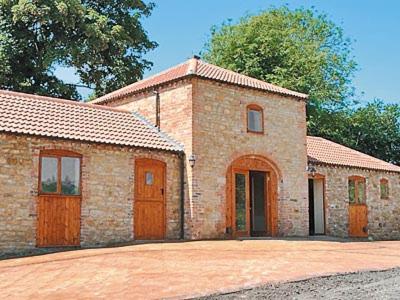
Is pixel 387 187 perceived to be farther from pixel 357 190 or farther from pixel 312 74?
pixel 312 74

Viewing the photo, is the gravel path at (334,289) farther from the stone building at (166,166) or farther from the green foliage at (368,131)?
the green foliage at (368,131)

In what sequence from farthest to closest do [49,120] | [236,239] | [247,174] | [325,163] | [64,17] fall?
1. [64,17]
2. [325,163]
3. [247,174]
4. [236,239]
5. [49,120]

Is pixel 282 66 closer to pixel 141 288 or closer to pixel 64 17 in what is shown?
pixel 64 17

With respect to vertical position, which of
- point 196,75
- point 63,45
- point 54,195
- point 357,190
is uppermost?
point 63,45

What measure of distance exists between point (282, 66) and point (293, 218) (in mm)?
17830

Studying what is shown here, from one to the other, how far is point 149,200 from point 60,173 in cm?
322

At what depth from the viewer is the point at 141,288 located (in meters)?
9.61

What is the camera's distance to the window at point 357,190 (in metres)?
25.1

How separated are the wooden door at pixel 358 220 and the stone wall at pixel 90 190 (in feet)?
32.1

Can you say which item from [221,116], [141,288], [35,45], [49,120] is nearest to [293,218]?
[221,116]

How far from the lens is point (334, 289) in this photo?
956cm

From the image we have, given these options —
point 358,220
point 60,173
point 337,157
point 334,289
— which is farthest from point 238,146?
point 334,289

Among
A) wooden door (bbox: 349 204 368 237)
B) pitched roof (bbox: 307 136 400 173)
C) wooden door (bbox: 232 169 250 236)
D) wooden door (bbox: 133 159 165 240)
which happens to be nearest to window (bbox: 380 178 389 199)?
pitched roof (bbox: 307 136 400 173)

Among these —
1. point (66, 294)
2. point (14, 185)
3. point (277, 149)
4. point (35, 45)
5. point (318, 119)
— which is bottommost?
point (66, 294)
